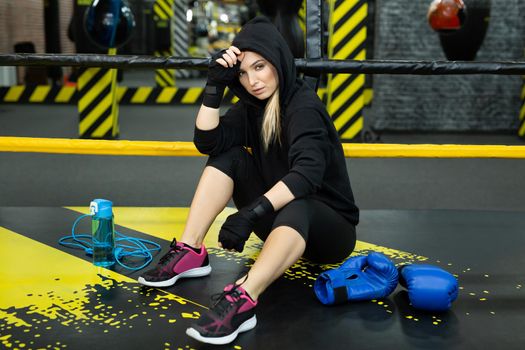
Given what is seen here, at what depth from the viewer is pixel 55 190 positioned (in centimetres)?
341

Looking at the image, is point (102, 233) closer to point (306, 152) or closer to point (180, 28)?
point (306, 152)

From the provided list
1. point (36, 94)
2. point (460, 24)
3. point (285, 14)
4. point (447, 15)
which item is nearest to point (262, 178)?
point (285, 14)

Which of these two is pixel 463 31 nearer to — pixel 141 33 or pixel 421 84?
pixel 421 84

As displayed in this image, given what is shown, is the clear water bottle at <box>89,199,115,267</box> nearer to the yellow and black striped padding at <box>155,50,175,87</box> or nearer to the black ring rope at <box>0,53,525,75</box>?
the black ring rope at <box>0,53,525,75</box>

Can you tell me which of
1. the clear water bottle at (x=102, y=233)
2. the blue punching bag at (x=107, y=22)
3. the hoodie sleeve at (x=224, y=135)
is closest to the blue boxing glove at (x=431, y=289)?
the hoodie sleeve at (x=224, y=135)

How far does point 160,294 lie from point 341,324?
1.80 feet

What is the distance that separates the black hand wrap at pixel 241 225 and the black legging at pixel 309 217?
0.26 ft

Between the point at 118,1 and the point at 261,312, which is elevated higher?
the point at 118,1

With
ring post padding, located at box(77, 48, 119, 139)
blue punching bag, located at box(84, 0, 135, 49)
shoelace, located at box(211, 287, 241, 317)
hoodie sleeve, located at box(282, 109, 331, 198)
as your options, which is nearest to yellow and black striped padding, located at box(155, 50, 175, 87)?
ring post padding, located at box(77, 48, 119, 139)

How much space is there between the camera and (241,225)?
1.57 meters

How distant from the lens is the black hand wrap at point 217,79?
1719 millimetres

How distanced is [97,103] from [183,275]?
329cm

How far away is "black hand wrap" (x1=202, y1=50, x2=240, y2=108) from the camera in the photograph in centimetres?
172

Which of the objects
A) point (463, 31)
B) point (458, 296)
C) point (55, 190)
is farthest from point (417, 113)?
point (458, 296)
